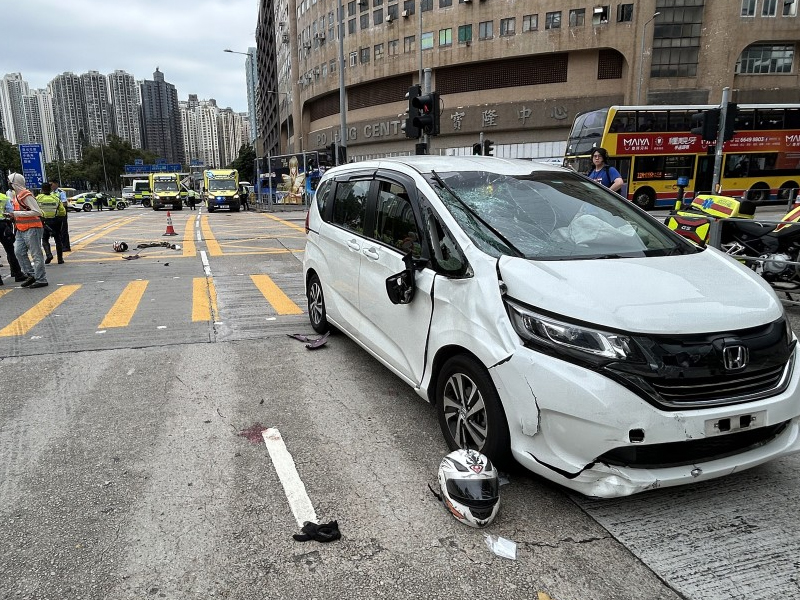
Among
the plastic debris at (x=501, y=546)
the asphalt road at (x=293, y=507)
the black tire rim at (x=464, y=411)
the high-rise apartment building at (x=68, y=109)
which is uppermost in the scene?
the high-rise apartment building at (x=68, y=109)

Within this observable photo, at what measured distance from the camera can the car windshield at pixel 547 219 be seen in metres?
3.42

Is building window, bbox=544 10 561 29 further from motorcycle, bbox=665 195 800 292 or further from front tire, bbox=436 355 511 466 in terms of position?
front tire, bbox=436 355 511 466

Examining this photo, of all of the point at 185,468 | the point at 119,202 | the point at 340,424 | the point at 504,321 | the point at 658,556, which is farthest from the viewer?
the point at 119,202

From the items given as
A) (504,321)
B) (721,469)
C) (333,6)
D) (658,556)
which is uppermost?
(333,6)

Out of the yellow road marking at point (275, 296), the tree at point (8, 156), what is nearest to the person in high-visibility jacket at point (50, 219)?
the yellow road marking at point (275, 296)

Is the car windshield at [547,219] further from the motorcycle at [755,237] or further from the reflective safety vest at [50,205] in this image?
the reflective safety vest at [50,205]

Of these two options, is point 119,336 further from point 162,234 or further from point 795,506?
point 162,234

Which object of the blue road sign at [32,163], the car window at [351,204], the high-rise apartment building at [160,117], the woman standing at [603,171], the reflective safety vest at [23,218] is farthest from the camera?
the high-rise apartment building at [160,117]

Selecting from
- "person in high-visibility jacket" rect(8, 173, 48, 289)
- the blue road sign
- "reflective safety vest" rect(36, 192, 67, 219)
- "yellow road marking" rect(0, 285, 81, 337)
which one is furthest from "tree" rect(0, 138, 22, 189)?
"yellow road marking" rect(0, 285, 81, 337)

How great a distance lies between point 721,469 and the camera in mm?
2693

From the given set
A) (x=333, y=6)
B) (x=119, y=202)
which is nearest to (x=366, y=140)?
(x=333, y=6)

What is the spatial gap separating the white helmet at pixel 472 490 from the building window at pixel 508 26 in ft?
158

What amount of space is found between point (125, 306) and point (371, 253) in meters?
5.13

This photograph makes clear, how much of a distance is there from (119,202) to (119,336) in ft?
179
